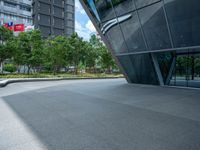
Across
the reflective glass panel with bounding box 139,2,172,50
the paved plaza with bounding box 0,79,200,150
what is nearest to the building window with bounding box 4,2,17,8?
the reflective glass panel with bounding box 139,2,172,50

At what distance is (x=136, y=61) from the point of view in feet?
49.5

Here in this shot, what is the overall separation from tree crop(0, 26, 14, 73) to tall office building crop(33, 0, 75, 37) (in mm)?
35869

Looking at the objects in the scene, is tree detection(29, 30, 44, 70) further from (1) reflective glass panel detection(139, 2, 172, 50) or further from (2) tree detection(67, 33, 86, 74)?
(1) reflective glass panel detection(139, 2, 172, 50)

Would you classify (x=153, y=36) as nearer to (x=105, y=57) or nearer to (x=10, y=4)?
(x=105, y=57)

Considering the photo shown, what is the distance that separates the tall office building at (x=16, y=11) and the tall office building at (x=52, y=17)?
2862mm

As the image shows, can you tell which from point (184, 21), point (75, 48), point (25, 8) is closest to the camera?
point (184, 21)

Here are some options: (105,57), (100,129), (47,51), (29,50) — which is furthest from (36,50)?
(100,129)

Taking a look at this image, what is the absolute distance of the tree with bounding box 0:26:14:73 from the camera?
82.1 feet

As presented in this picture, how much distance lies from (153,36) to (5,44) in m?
22.8

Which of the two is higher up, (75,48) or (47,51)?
(75,48)

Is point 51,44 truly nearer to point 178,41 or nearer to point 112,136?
point 178,41

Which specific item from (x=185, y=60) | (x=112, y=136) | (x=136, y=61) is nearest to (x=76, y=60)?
(x=136, y=61)

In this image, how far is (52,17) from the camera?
64.3 m

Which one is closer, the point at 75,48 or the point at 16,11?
the point at 75,48
